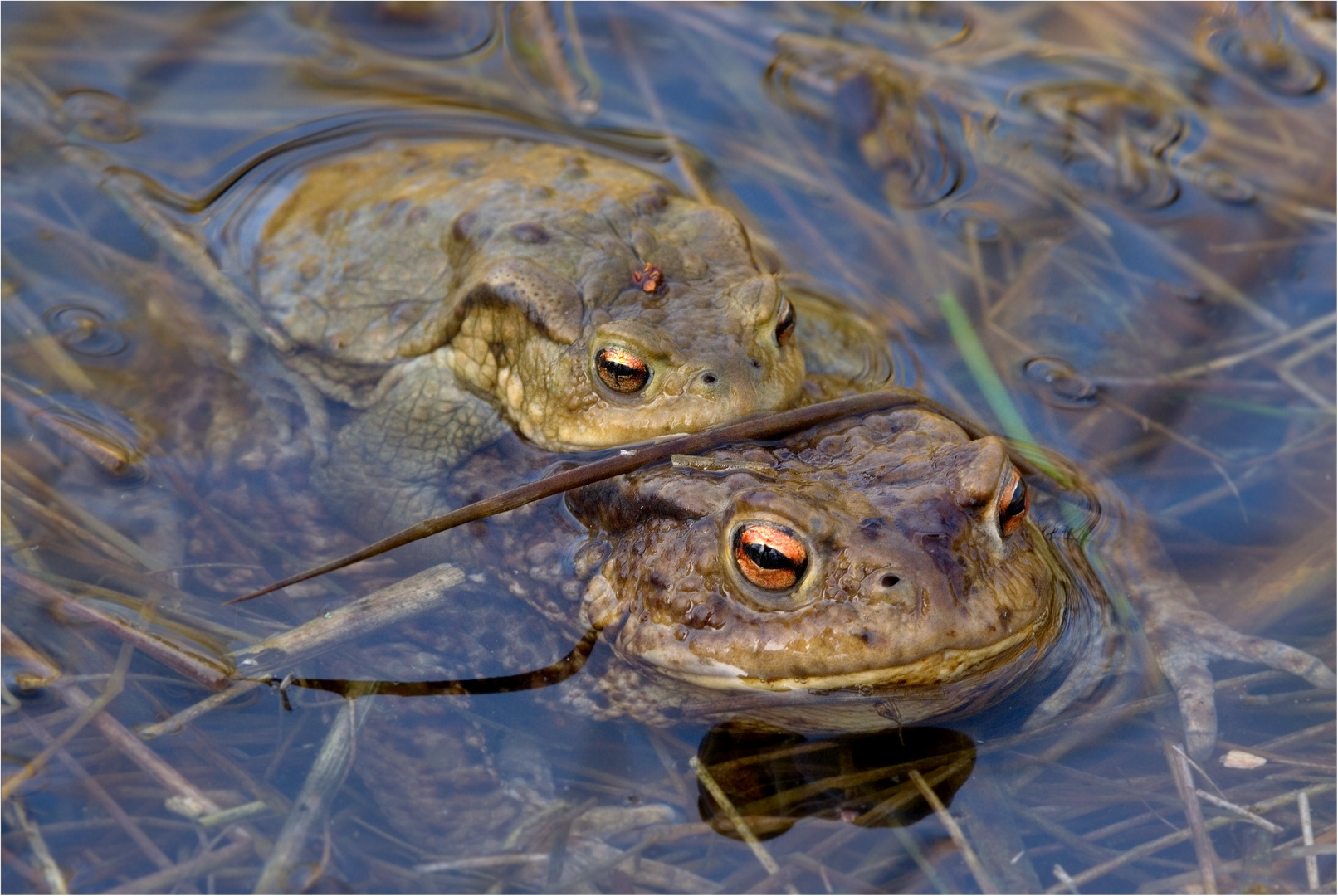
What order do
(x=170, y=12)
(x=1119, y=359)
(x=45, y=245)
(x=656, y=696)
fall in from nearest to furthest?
(x=656, y=696), (x=1119, y=359), (x=45, y=245), (x=170, y=12)

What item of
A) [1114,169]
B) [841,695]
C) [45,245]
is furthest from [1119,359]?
[45,245]

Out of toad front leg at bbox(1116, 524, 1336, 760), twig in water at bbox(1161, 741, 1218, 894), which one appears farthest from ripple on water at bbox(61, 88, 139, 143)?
twig in water at bbox(1161, 741, 1218, 894)

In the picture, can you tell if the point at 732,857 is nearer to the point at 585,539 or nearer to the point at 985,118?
the point at 585,539

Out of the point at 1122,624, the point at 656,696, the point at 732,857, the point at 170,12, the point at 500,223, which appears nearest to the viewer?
the point at 732,857

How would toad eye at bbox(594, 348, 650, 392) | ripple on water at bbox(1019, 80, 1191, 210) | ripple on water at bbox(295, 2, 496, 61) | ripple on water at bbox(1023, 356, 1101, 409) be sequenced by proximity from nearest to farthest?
toad eye at bbox(594, 348, 650, 392), ripple on water at bbox(1023, 356, 1101, 409), ripple on water at bbox(1019, 80, 1191, 210), ripple on water at bbox(295, 2, 496, 61)

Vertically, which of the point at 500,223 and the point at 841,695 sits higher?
the point at 500,223

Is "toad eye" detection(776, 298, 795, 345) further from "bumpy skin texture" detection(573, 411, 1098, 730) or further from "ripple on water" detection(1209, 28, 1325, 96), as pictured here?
"ripple on water" detection(1209, 28, 1325, 96)

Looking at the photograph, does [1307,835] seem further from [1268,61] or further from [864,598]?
[1268,61]
